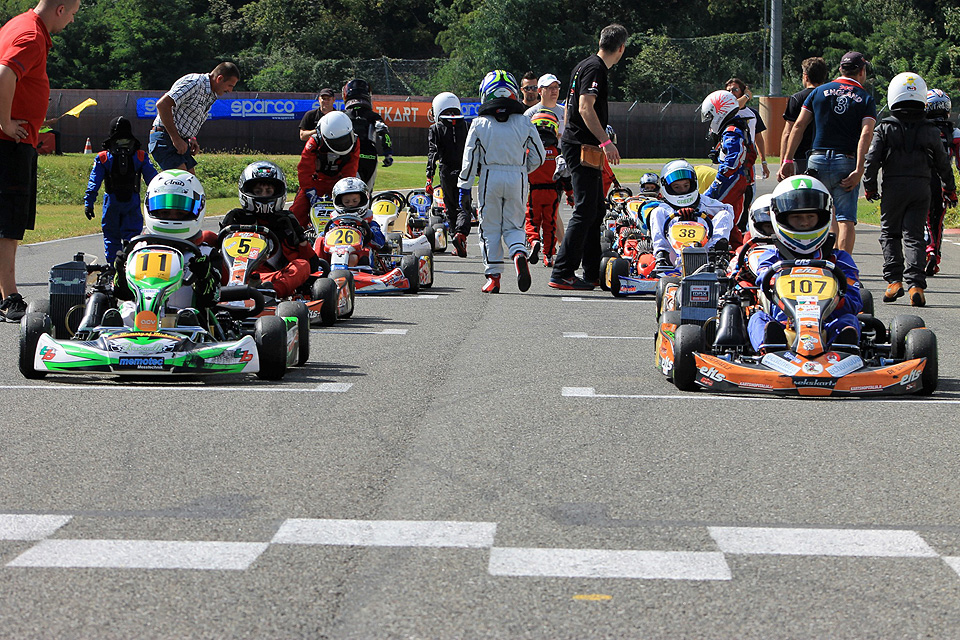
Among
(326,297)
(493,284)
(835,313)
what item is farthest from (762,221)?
(493,284)

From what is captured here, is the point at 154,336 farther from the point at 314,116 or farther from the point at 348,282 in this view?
the point at 314,116

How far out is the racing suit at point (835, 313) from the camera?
756 centimetres

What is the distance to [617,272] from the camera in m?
A: 12.3

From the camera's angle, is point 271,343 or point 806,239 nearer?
point 271,343

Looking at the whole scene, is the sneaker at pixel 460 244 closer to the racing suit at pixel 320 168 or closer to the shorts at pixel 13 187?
the racing suit at pixel 320 168

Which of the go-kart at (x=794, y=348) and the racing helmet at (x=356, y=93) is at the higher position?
the racing helmet at (x=356, y=93)

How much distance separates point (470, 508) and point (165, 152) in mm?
7925

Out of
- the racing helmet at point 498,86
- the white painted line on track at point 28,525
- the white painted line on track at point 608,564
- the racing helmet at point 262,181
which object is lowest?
the white painted line on track at point 608,564

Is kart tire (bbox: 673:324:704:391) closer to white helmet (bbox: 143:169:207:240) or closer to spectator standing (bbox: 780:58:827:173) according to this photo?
white helmet (bbox: 143:169:207:240)

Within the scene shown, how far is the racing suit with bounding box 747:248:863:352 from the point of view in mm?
7562

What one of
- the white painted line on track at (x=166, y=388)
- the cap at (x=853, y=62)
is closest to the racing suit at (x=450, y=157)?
the cap at (x=853, y=62)

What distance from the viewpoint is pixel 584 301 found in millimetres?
12039

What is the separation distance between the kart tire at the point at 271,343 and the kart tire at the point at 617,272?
5.18 m

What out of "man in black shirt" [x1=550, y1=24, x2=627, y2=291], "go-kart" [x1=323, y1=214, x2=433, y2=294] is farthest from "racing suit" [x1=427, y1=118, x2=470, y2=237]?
"go-kart" [x1=323, y1=214, x2=433, y2=294]
